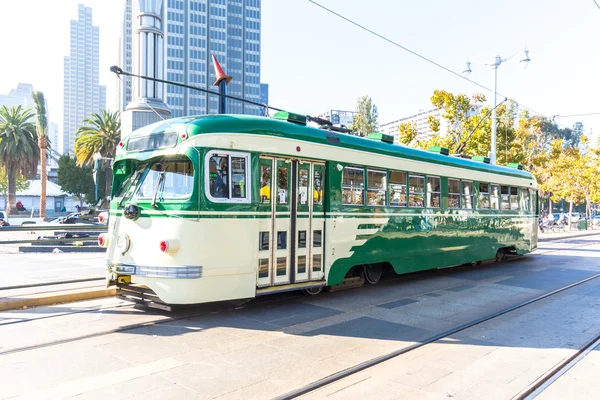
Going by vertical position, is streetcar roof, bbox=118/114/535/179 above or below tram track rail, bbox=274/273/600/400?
above

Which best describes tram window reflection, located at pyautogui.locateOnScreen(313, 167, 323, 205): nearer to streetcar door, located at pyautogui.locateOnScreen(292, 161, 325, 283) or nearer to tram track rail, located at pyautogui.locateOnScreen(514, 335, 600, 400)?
streetcar door, located at pyautogui.locateOnScreen(292, 161, 325, 283)

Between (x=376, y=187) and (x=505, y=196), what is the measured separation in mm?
7160

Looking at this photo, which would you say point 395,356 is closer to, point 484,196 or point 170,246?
point 170,246

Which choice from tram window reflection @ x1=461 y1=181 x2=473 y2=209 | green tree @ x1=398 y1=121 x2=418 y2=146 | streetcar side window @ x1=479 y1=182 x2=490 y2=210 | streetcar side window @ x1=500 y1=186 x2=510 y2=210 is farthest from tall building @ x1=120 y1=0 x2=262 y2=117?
tram window reflection @ x1=461 y1=181 x2=473 y2=209

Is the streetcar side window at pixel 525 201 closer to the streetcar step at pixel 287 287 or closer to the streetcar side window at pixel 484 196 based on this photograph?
the streetcar side window at pixel 484 196

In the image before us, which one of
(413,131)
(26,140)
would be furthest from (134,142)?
(26,140)

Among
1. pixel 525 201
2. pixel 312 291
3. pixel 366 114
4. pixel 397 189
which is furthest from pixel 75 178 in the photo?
pixel 312 291

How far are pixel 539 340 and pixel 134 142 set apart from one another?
7178 millimetres

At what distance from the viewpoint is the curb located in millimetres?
7934

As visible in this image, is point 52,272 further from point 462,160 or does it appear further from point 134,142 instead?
point 462,160

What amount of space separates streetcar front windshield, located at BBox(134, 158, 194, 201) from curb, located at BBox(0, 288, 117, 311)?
2.59 m

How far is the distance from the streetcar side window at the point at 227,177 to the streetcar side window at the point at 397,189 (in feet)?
13.4

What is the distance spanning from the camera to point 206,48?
112062 mm

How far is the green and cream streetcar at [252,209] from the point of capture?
280 inches
